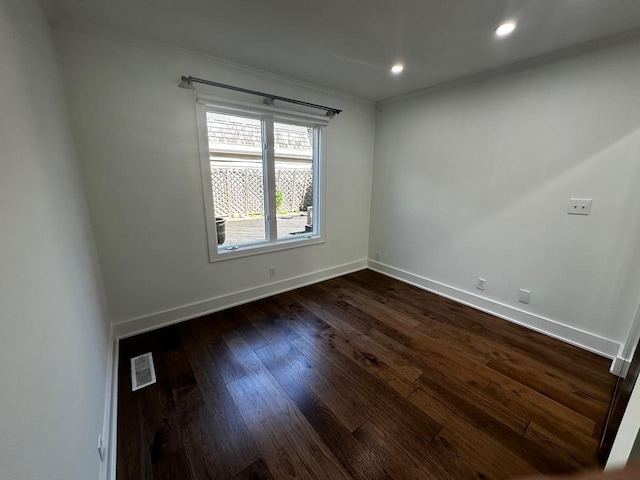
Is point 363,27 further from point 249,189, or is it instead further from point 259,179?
point 249,189

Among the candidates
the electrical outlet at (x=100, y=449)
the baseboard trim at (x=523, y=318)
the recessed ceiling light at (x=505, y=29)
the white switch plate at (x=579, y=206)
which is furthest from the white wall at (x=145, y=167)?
the white switch plate at (x=579, y=206)

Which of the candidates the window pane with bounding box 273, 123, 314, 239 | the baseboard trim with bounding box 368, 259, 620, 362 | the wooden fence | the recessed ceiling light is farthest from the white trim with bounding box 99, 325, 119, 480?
the recessed ceiling light

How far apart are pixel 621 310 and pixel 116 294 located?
401cm

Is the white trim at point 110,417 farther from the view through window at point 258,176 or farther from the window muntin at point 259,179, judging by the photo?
the view through window at point 258,176

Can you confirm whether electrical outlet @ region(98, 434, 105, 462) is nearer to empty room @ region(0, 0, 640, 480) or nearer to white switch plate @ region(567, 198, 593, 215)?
empty room @ region(0, 0, 640, 480)

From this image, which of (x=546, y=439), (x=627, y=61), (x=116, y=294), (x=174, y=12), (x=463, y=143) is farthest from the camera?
(x=463, y=143)

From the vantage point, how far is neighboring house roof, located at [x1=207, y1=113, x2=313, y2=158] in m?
2.43

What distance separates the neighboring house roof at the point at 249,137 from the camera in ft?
7.97

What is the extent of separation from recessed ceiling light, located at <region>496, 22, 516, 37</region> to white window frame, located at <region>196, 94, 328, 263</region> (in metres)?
1.69

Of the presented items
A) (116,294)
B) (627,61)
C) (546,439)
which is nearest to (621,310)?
(546,439)

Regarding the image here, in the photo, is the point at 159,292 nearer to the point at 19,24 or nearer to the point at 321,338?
the point at 321,338

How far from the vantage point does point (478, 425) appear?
1.47 meters

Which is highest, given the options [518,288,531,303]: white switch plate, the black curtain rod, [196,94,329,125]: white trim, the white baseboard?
the black curtain rod

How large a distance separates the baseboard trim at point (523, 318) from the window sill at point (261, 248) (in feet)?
4.32
